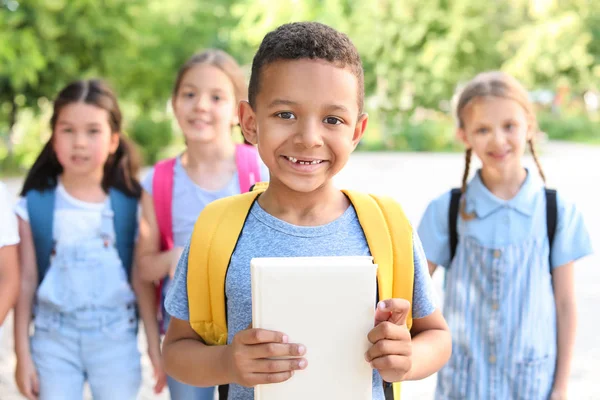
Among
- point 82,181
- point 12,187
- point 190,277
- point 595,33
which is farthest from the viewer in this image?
point 595,33

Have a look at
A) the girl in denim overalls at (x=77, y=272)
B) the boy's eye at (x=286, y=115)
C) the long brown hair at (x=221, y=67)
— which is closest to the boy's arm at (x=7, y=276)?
the girl in denim overalls at (x=77, y=272)

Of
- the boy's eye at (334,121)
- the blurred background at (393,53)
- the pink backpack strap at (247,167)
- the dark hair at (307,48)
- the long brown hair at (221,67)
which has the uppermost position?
the blurred background at (393,53)

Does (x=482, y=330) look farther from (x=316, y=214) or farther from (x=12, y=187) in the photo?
(x=12, y=187)

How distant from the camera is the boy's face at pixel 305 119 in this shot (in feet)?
5.12

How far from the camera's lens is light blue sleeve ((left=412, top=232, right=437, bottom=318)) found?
1.70m

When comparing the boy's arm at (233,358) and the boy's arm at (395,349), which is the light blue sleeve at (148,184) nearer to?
the boy's arm at (233,358)

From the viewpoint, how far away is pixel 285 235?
1.69 m

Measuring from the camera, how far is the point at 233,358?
144 cm

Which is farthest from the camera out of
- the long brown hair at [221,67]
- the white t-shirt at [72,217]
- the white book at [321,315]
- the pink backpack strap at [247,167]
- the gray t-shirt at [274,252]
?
the long brown hair at [221,67]

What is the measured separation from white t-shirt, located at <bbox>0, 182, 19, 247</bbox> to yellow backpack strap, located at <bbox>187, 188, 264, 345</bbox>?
122 centimetres

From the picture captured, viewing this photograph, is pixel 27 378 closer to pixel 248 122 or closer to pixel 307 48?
pixel 248 122

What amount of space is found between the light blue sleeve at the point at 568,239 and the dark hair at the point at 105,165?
5.60ft

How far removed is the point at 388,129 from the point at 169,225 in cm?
2551

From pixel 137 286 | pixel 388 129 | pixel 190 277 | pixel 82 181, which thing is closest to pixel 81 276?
pixel 137 286
